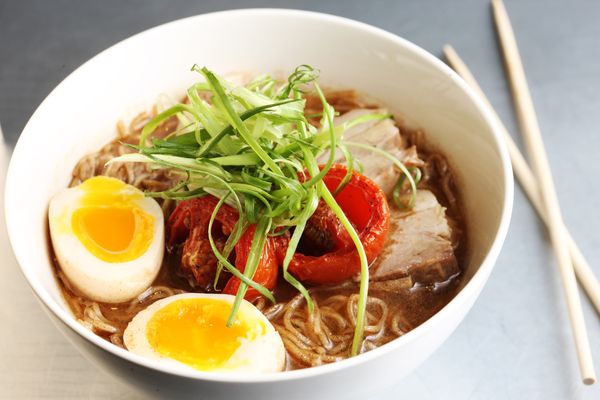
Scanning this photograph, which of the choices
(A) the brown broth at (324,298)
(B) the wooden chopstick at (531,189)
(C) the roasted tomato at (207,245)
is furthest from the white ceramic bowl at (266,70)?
(C) the roasted tomato at (207,245)

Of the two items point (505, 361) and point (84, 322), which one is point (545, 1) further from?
point (84, 322)

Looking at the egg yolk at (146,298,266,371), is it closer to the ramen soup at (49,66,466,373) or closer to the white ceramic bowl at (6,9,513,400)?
the ramen soup at (49,66,466,373)

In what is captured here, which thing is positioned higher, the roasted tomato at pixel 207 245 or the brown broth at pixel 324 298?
the roasted tomato at pixel 207 245

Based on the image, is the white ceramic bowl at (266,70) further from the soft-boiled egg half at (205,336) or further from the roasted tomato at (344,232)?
the roasted tomato at (344,232)

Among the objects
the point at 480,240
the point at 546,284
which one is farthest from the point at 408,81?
the point at 546,284

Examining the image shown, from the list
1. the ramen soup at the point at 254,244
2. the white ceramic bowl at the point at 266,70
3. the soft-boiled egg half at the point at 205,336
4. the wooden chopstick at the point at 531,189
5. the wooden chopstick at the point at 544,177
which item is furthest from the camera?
the wooden chopstick at the point at 531,189

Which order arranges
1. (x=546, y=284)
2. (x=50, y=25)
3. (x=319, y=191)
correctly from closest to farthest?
(x=319, y=191), (x=546, y=284), (x=50, y=25)
